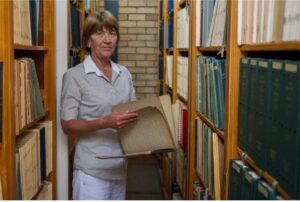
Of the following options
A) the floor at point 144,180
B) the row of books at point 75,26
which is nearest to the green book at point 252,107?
the row of books at point 75,26

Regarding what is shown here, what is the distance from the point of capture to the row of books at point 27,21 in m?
1.70

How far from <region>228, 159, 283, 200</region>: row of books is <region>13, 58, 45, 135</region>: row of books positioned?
83 cm

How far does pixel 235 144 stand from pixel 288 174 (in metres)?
0.50

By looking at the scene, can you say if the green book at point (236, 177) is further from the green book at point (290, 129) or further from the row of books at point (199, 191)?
the row of books at point (199, 191)

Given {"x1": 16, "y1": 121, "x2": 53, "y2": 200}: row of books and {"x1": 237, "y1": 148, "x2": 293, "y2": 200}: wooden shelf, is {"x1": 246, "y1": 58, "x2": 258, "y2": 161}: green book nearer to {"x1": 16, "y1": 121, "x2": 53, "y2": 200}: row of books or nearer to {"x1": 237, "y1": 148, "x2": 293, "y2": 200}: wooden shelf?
{"x1": 237, "y1": 148, "x2": 293, "y2": 200}: wooden shelf

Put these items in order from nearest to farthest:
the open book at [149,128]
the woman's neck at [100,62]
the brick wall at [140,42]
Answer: the open book at [149,128]
the woman's neck at [100,62]
the brick wall at [140,42]

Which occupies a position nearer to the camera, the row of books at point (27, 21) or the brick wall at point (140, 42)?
the row of books at point (27, 21)

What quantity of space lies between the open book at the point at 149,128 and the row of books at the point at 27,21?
19.8 inches

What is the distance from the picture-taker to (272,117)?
119cm

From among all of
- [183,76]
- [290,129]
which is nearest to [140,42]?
[183,76]

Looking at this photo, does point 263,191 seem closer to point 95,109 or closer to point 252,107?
point 252,107

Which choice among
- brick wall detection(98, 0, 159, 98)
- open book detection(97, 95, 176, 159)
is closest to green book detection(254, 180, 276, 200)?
open book detection(97, 95, 176, 159)

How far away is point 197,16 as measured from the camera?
2418mm

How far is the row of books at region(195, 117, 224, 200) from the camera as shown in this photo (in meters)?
1.83
